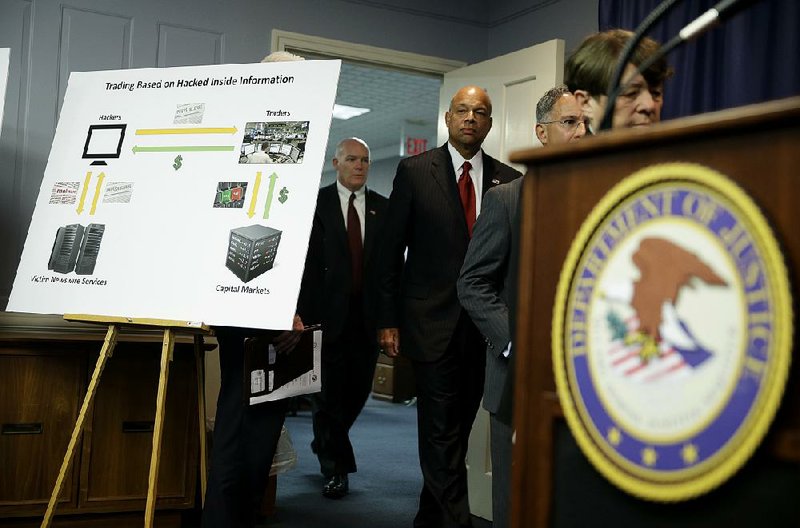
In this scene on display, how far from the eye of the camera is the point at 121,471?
3.22 meters

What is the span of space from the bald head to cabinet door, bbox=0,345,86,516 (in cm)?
160

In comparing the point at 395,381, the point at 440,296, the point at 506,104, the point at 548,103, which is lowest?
the point at 395,381

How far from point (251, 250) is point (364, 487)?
2.11 meters

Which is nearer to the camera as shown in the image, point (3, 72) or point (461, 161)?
point (3, 72)

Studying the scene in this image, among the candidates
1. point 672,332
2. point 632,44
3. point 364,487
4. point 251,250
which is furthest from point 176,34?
point 672,332

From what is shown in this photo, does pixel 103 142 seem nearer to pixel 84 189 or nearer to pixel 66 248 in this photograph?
pixel 84 189

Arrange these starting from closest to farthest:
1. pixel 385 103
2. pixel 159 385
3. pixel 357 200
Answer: pixel 159 385 < pixel 357 200 < pixel 385 103

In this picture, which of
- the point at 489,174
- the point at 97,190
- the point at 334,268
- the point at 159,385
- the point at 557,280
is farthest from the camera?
the point at 334,268

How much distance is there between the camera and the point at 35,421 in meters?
3.13

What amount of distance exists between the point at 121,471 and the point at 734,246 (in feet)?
9.48

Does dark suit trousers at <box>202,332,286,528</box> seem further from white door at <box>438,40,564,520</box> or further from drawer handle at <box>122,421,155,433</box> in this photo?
white door at <box>438,40,564,520</box>

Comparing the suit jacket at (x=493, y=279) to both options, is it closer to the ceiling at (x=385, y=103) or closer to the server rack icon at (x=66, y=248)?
the server rack icon at (x=66, y=248)

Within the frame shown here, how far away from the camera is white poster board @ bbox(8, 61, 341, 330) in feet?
8.04

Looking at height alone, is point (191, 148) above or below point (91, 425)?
above
